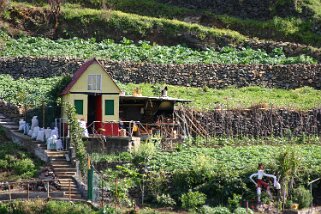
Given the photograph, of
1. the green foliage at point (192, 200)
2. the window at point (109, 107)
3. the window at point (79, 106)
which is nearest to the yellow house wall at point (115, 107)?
the window at point (109, 107)

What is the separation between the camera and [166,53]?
76250mm

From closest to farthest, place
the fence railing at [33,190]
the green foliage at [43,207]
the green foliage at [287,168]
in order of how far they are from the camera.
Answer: the green foliage at [43,207] < the fence railing at [33,190] < the green foliage at [287,168]

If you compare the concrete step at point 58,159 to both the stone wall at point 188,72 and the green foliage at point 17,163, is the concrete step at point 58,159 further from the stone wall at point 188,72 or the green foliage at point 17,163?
the stone wall at point 188,72

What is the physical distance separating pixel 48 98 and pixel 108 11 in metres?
17.4

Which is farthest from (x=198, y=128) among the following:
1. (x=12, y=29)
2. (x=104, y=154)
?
(x=12, y=29)

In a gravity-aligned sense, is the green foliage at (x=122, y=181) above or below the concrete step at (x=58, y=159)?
below

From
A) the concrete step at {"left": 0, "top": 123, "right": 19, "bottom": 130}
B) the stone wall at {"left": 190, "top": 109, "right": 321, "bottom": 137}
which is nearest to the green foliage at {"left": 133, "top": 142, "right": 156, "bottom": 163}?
the stone wall at {"left": 190, "top": 109, "right": 321, "bottom": 137}

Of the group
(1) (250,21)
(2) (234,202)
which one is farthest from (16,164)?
(1) (250,21)

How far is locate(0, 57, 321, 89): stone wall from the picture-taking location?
71938 mm

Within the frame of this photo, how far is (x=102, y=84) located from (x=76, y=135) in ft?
12.3

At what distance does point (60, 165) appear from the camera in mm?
60344

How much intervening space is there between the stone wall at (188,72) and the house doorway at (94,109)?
7.43 metres

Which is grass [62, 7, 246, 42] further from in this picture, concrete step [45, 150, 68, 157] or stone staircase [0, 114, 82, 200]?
concrete step [45, 150, 68, 157]

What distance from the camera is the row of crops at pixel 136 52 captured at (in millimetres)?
74562
